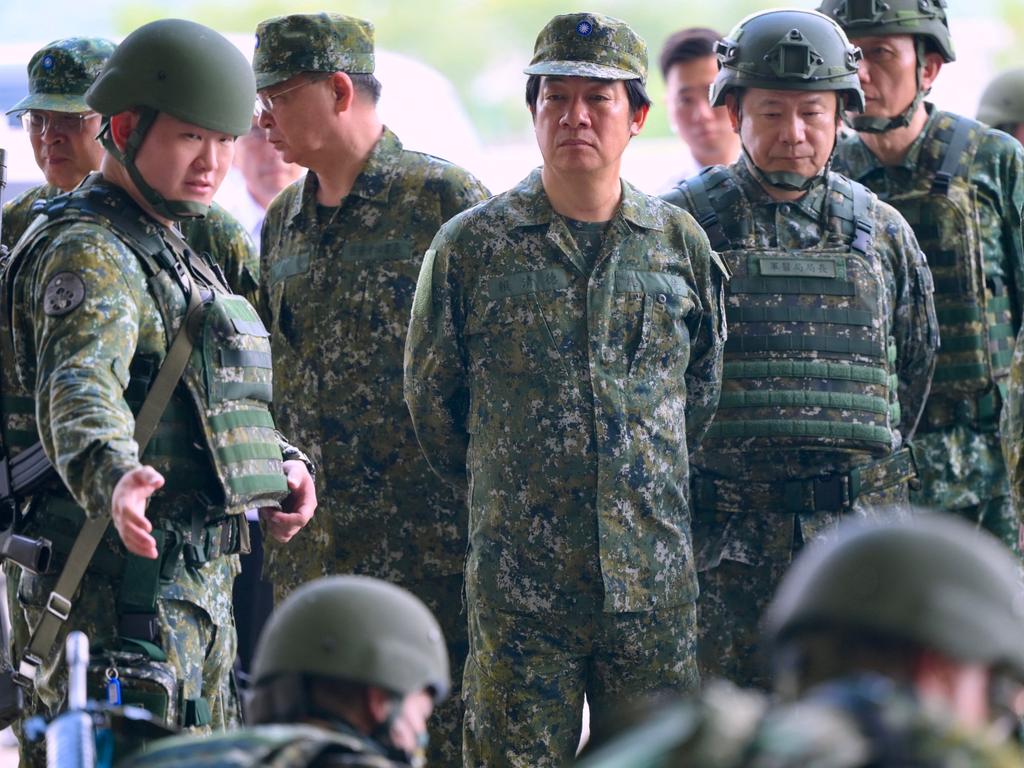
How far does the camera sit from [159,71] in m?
4.94

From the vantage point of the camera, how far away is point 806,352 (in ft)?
19.7

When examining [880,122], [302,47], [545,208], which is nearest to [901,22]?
[880,122]

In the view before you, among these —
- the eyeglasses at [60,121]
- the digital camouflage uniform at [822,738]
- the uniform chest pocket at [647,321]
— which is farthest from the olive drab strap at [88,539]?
the digital camouflage uniform at [822,738]

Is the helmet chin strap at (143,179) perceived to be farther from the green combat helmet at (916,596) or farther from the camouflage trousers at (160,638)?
the green combat helmet at (916,596)

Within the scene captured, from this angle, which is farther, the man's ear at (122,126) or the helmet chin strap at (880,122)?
the helmet chin strap at (880,122)

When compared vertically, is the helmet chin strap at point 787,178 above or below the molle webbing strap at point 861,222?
above

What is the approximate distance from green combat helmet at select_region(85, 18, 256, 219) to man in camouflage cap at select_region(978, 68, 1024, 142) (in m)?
4.71

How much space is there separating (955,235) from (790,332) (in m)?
1.08

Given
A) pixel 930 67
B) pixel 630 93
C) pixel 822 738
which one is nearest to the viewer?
pixel 822 738

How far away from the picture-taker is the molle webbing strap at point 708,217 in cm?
612

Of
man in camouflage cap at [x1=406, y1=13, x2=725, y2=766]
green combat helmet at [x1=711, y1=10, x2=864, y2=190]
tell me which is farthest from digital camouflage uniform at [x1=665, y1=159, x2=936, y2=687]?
man in camouflage cap at [x1=406, y1=13, x2=725, y2=766]

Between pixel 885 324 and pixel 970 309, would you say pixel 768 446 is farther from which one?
pixel 970 309

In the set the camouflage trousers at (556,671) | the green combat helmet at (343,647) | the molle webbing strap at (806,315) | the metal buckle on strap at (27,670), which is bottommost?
the camouflage trousers at (556,671)

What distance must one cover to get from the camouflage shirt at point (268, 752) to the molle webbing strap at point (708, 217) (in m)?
3.22
